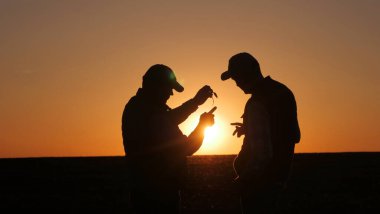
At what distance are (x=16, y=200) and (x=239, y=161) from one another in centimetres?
2830

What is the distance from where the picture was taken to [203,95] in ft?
23.0

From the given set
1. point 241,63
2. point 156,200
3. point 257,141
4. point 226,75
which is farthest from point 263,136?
point 156,200

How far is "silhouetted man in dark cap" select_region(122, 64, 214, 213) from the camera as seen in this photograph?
6.02m

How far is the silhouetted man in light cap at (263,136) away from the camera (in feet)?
16.9

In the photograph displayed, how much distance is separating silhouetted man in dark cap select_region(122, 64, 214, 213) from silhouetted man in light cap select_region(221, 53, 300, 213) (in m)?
0.80

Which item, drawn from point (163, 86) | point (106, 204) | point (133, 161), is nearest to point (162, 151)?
point (133, 161)

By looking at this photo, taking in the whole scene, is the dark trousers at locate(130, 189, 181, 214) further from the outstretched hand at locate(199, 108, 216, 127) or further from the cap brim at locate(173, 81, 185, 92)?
the cap brim at locate(173, 81, 185, 92)

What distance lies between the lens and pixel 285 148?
5.34 metres

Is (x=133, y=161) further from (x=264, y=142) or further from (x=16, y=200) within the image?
(x=16, y=200)

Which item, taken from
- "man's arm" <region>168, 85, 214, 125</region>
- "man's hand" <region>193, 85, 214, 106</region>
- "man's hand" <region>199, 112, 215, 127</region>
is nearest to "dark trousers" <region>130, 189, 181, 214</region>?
"man's hand" <region>199, 112, 215, 127</region>

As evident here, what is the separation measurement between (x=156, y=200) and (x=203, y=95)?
61.8 inches

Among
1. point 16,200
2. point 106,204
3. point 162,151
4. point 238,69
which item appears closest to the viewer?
point 238,69

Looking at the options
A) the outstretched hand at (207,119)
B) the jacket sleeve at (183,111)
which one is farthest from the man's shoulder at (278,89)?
the jacket sleeve at (183,111)

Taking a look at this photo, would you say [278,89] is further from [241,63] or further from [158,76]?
[158,76]
